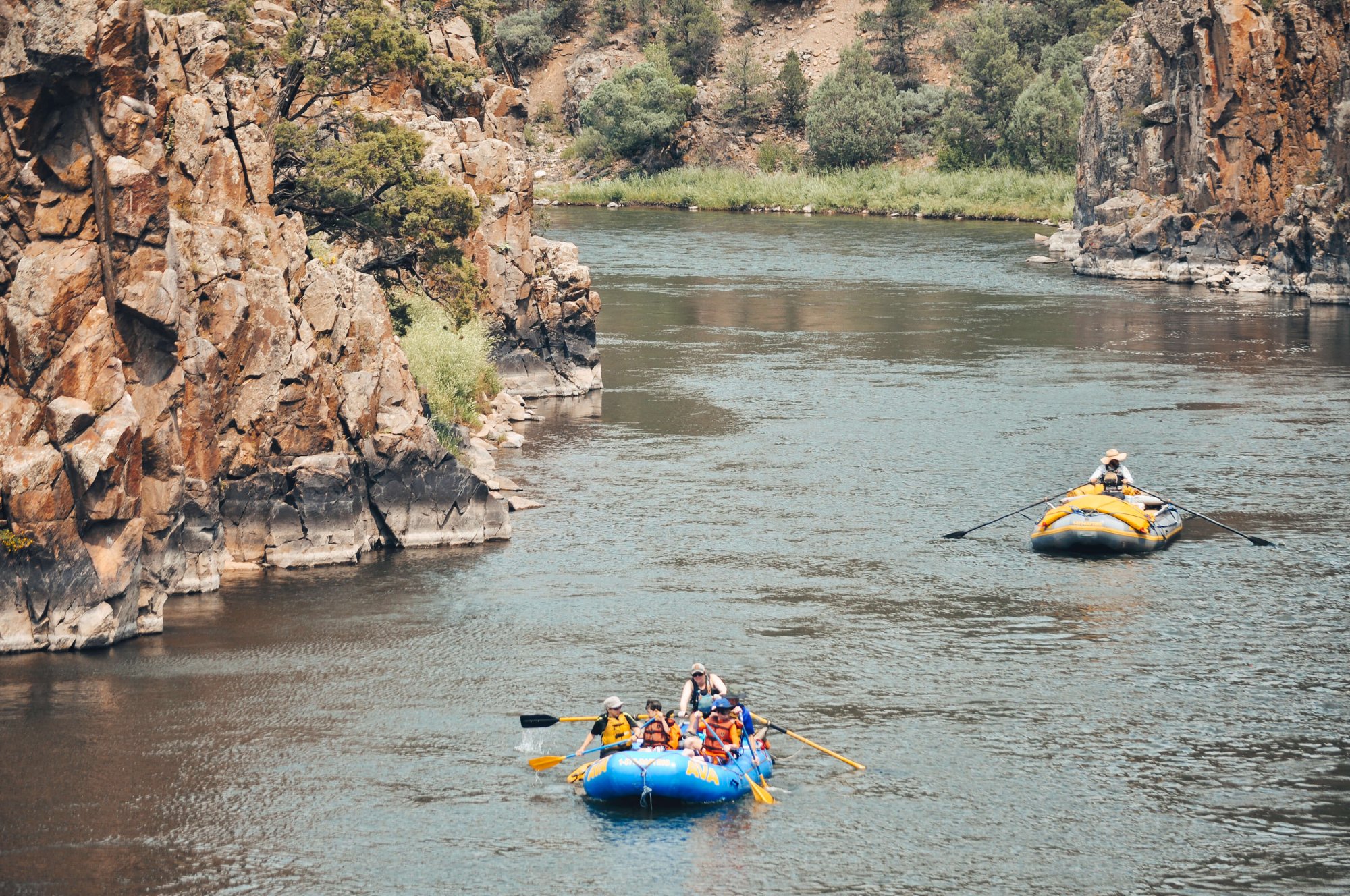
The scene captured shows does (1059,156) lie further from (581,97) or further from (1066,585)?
(1066,585)

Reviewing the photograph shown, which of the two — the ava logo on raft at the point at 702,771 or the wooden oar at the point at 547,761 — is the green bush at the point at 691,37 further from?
the ava logo on raft at the point at 702,771

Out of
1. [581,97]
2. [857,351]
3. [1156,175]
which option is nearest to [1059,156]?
[1156,175]

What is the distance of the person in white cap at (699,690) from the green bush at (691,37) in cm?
15326

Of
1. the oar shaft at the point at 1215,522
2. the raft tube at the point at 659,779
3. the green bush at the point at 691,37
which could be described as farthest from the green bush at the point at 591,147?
the raft tube at the point at 659,779

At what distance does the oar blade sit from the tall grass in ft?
70.2

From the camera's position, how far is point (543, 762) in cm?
2909

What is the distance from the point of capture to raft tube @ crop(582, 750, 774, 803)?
27531mm

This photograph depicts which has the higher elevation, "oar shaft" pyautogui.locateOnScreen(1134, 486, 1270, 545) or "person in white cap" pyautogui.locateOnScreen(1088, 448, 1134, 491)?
"person in white cap" pyautogui.locateOnScreen(1088, 448, 1134, 491)

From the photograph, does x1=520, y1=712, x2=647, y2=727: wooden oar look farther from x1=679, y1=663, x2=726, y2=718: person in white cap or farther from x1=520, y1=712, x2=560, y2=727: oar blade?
x1=679, y1=663, x2=726, y2=718: person in white cap

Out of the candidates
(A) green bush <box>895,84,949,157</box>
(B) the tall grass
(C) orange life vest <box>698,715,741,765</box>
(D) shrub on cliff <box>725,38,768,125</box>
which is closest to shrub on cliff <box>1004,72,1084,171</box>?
(A) green bush <box>895,84,949,157</box>

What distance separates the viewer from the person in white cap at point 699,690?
2978 cm

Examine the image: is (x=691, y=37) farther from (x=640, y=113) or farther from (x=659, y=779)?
(x=659, y=779)

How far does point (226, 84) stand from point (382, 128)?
38.9 feet

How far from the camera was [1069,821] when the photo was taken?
27.5 m
